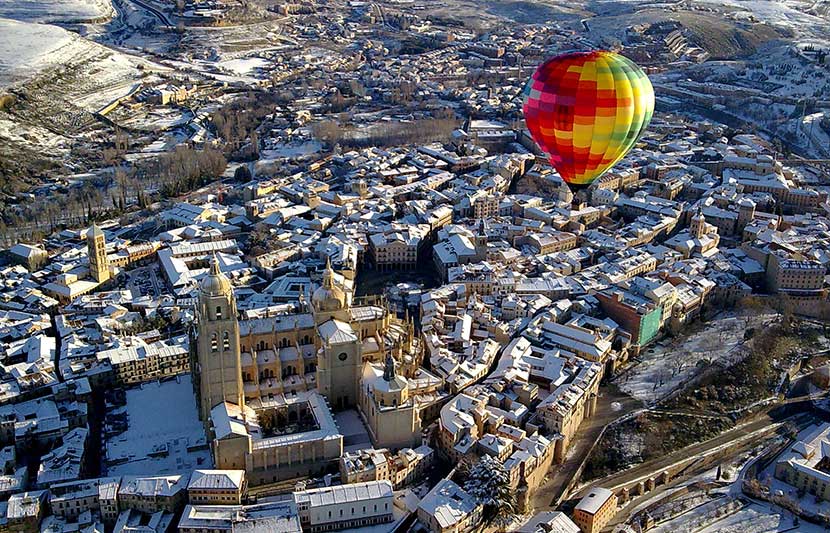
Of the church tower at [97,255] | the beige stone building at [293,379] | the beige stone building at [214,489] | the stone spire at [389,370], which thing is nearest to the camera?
the beige stone building at [214,489]

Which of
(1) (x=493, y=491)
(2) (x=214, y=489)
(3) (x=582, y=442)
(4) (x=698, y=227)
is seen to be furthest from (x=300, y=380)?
(4) (x=698, y=227)

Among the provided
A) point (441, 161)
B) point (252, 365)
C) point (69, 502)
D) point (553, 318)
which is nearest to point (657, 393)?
point (553, 318)

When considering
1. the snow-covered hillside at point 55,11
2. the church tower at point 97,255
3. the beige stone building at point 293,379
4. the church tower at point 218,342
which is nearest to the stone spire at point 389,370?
the beige stone building at point 293,379

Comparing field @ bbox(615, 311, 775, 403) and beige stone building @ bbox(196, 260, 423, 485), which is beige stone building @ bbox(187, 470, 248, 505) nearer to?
beige stone building @ bbox(196, 260, 423, 485)

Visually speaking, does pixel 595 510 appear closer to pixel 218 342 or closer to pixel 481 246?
pixel 218 342

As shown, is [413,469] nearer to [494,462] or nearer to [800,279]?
[494,462]

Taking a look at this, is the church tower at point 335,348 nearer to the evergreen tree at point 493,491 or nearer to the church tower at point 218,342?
the church tower at point 218,342
